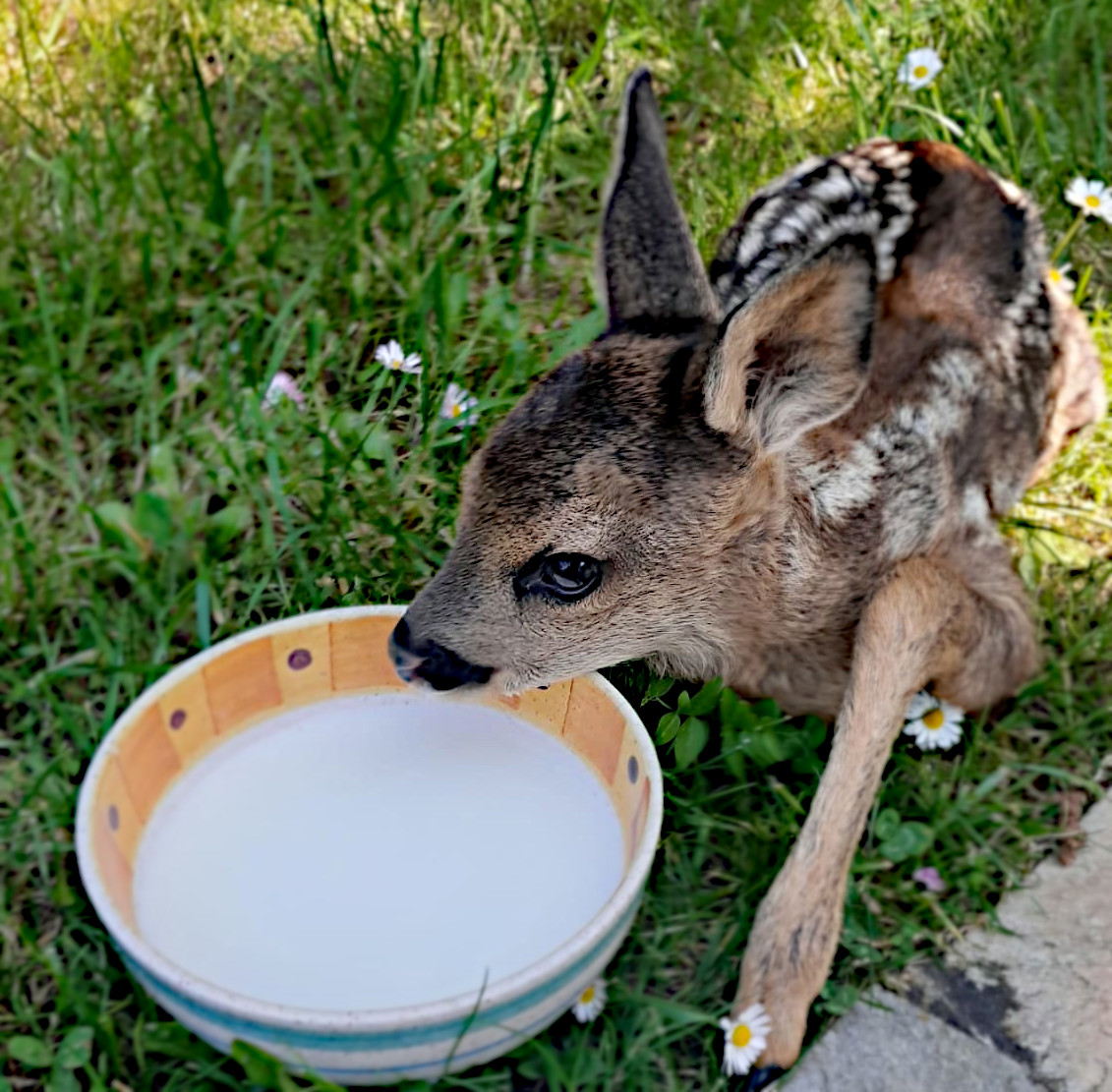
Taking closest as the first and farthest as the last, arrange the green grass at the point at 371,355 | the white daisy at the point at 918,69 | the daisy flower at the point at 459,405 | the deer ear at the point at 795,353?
the deer ear at the point at 795,353, the green grass at the point at 371,355, the daisy flower at the point at 459,405, the white daisy at the point at 918,69

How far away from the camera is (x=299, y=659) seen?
2576mm

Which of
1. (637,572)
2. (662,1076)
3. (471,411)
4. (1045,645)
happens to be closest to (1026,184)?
(1045,645)

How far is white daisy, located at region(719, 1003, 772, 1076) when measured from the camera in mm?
2279

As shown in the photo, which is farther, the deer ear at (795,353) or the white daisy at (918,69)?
the white daisy at (918,69)

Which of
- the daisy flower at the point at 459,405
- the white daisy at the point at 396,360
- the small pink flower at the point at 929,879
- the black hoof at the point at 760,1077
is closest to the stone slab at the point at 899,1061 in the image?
the black hoof at the point at 760,1077

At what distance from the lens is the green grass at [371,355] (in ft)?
8.19

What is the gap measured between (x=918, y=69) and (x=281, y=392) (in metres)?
1.81

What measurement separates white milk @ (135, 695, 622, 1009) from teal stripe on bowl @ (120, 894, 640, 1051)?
19cm

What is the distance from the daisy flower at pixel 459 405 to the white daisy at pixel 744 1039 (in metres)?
1.30

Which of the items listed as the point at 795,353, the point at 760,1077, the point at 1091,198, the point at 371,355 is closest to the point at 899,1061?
the point at 760,1077

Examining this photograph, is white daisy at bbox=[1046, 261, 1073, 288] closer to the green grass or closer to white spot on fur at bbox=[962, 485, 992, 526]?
the green grass

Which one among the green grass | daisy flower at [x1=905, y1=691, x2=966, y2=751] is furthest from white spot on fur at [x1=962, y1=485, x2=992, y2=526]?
daisy flower at [x1=905, y1=691, x2=966, y2=751]

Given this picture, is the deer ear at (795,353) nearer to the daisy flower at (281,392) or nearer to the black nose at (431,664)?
the black nose at (431,664)

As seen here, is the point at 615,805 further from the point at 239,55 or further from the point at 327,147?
the point at 239,55
